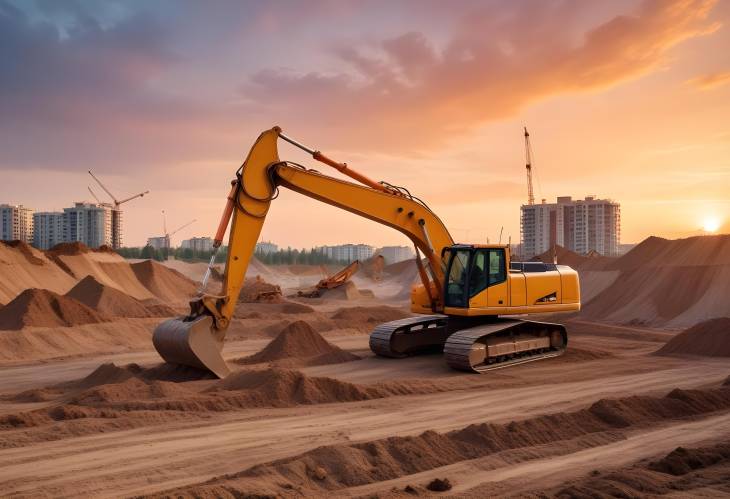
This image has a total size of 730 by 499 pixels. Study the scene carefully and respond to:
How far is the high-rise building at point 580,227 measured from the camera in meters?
73.3

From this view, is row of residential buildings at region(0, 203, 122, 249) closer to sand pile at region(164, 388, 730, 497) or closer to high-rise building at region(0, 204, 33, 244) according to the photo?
high-rise building at region(0, 204, 33, 244)

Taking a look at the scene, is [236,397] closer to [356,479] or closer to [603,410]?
[356,479]

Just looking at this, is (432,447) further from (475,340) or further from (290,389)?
(475,340)

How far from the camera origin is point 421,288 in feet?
53.4

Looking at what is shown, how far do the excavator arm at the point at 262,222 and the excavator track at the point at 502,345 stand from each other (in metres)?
1.38

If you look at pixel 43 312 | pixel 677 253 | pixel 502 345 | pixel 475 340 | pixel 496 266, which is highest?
pixel 677 253

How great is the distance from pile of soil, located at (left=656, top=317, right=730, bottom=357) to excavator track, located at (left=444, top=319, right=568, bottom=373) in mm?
3646

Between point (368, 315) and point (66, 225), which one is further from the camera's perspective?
point (66, 225)

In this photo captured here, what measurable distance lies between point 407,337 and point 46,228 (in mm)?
96375

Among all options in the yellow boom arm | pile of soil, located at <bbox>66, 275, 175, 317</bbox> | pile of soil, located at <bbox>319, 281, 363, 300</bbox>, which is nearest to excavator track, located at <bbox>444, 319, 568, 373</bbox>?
the yellow boom arm

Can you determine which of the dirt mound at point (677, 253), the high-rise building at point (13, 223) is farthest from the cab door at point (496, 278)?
the high-rise building at point (13, 223)

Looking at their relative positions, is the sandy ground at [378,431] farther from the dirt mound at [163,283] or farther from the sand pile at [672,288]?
the dirt mound at [163,283]

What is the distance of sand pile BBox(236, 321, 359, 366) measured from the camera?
1658 centimetres

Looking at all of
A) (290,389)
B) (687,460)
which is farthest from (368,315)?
(687,460)
